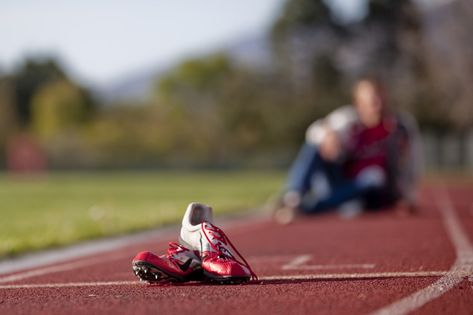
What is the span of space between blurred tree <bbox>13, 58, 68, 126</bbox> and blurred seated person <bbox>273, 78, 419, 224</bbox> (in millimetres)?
81826

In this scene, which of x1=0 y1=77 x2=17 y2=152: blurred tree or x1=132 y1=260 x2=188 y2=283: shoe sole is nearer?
x1=132 y1=260 x2=188 y2=283: shoe sole

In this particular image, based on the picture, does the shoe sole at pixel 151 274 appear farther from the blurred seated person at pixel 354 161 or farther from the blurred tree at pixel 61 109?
the blurred tree at pixel 61 109

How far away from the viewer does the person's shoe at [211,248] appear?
19.8 feet

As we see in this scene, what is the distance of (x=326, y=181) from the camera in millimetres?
13594

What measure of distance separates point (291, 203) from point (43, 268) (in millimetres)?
5972

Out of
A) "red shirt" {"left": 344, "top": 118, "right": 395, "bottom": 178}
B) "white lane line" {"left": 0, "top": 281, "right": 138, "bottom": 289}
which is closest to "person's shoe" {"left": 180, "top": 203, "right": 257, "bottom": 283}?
"white lane line" {"left": 0, "top": 281, "right": 138, "bottom": 289}

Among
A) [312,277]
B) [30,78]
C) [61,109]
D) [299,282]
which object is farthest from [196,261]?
[30,78]

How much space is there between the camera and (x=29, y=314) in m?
5.04

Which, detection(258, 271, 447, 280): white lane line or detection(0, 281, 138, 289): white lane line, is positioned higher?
detection(0, 281, 138, 289): white lane line

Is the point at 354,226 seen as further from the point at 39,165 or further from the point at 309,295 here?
the point at 39,165

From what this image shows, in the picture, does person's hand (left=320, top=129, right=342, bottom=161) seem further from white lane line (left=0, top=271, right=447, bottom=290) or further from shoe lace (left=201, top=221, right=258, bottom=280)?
shoe lace (left=201, top=221, right=258, bottom=280)

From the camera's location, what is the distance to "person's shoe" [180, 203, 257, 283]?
6.03 m

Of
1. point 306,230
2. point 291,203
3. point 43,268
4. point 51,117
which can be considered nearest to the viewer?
point 43,268

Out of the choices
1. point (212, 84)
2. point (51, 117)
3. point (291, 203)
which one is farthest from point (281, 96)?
point (291, 203)
